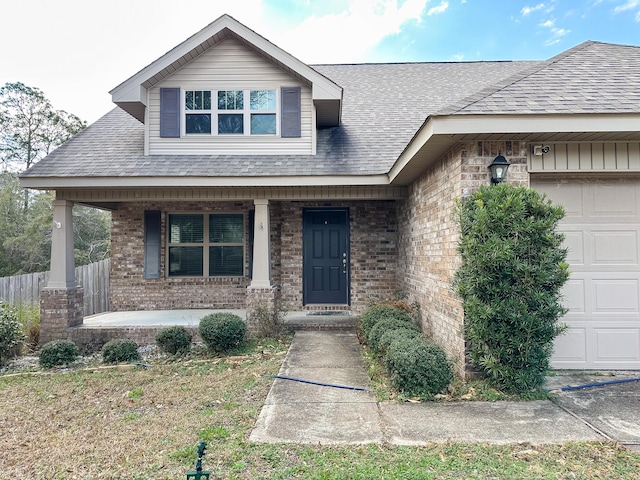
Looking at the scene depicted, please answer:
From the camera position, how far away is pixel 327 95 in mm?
7422

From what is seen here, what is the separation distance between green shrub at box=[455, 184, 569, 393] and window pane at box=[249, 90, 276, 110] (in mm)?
5250

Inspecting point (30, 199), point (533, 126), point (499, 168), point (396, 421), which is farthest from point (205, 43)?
point (30, 199)

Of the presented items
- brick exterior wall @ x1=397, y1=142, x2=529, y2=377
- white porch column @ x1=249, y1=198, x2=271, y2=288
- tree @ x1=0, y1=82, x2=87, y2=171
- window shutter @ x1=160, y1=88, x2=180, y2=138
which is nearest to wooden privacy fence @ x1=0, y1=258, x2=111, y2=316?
window shutter @ x1=160, y1=88, x2=180, y2=138

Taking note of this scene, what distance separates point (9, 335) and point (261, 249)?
13.8ft

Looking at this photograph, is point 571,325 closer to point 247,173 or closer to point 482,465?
point 482,465

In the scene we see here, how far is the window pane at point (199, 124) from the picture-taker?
7.70 metres

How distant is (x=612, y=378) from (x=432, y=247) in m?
2.55

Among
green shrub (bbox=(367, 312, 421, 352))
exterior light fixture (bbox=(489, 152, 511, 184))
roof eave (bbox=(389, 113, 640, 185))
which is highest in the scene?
roof eave (bbox=(389, 113, 640, 185))

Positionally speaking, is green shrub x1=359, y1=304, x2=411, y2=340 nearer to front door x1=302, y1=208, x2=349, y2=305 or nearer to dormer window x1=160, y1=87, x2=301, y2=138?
front door x1=302, y1=208, x2=349, y2=305

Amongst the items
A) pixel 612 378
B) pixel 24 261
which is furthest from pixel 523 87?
pixel 24 261

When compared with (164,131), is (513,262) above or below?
below

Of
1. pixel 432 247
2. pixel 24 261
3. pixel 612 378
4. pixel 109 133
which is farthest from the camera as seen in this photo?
pixel 24 261

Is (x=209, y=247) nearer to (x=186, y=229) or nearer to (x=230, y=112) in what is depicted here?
(x=186, y=229)

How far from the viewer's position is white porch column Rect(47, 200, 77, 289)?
6844mm
